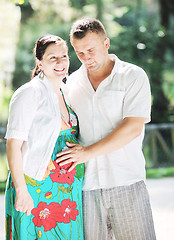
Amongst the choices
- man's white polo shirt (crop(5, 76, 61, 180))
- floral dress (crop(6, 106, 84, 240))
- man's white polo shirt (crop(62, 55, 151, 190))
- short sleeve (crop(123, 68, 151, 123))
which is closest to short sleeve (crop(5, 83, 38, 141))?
man's white polo shirt (crop(5, 76, 61, 180))

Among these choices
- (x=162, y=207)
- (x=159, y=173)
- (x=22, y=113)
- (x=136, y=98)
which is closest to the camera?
(x=22, y=113)

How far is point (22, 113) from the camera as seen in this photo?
184 centimetres

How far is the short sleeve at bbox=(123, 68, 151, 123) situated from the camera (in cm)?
195

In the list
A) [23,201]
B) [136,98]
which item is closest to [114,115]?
[136,98]

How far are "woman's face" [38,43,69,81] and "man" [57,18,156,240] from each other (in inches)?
Answer: 3.2

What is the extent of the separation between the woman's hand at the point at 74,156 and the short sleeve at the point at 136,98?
0.87 feet

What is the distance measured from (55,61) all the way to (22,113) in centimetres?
33

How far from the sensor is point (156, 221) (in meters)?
4.16

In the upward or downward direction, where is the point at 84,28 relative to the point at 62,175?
upward

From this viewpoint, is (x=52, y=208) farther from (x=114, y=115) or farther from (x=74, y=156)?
(x=114, y=115)

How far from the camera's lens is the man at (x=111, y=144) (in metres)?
1.96

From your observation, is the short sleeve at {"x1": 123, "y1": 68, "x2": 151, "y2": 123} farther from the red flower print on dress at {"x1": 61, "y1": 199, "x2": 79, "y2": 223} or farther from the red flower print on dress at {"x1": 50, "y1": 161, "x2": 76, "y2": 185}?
the red flower print on dress at {"x1": 61, "y1": 199, "x2": 79, "y2": 223}

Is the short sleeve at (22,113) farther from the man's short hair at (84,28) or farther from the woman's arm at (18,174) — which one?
the man's short hair at (84,28)

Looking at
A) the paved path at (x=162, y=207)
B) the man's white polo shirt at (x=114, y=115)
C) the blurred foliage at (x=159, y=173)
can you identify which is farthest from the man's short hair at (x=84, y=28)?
the blurred foliage at (x=159, y=173)
